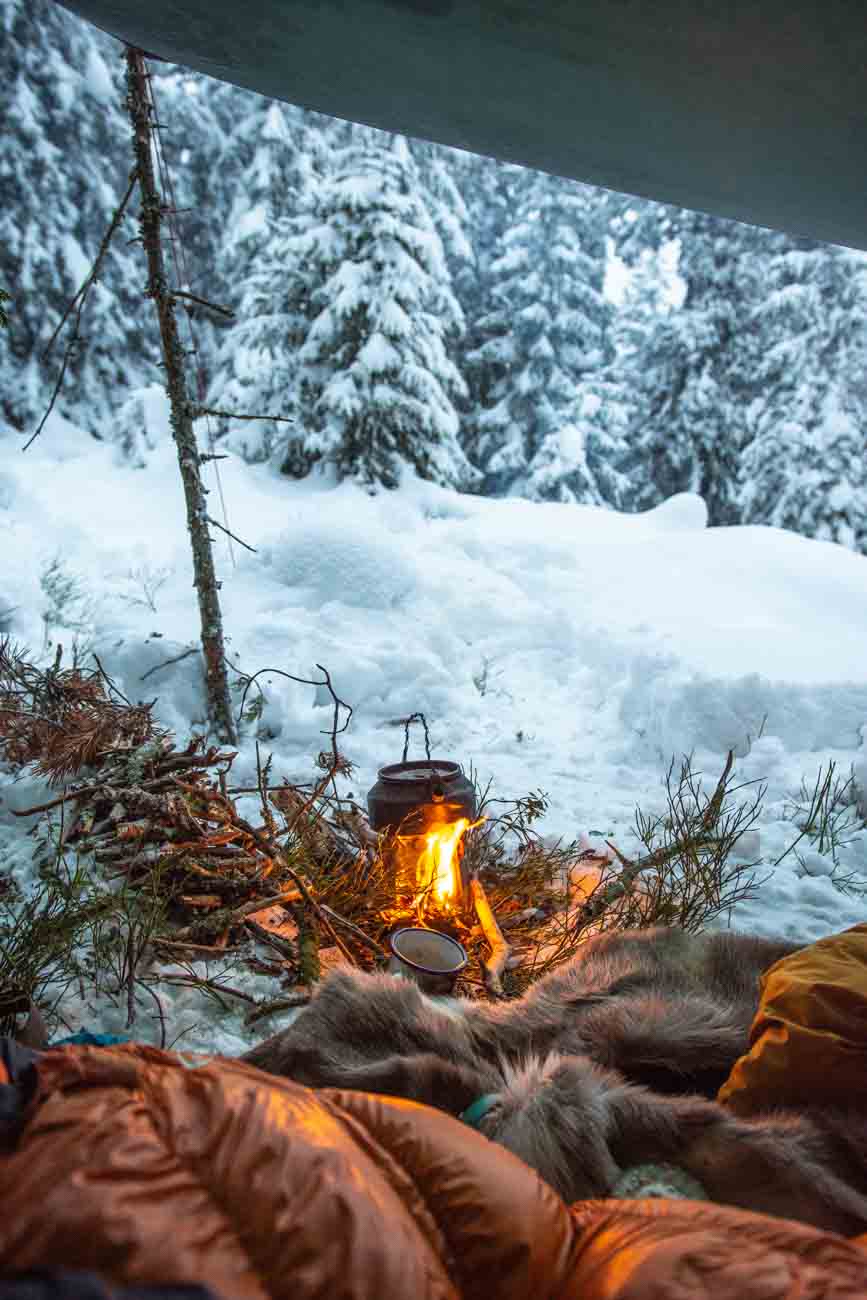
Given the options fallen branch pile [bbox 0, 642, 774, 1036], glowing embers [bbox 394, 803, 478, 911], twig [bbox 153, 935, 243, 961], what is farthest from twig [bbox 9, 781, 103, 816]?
glowing embers [bbox 394, 803, 478, 911]

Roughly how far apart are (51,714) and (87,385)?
26.3 feet

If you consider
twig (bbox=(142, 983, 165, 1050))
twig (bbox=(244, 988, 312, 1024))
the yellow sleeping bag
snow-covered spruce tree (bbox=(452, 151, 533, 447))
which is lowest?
twig (bbox=(244, 988, 312, 1024))

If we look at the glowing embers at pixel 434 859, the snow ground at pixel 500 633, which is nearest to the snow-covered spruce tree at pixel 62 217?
the snow ground at pixel 500 633

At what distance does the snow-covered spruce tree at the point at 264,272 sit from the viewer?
9180 millimetres

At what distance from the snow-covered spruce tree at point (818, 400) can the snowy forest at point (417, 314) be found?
0.13ft

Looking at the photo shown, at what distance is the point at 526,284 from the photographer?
47.6ft

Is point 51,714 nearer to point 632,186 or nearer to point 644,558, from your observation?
point 632,186

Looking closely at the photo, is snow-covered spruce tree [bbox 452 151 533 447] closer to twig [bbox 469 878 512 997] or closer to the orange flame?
the orange flame

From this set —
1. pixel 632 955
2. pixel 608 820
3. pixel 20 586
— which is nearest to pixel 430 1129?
pixel 632 955

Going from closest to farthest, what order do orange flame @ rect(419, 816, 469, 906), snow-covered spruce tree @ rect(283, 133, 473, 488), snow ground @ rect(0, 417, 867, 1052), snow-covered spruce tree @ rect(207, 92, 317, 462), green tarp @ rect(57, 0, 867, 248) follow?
green tarp @ rect(57, 0, 867, 248)
orange flame @ rect(419, 816, 469, 906)
snow ground @ rect(0, 417, 867, 1052)
snow-covered spruce tree @ rect(283, 133, 473, 488)
snow-covered spruce tree @ rect(207, 92, 317, 462)

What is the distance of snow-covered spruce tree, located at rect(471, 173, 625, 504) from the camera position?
1441 cm

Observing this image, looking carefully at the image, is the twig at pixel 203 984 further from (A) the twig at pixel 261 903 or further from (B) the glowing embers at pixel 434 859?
(B) the glowing embers at pixel 434 859

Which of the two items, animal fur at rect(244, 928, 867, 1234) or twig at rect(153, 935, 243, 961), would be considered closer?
animal fur at rect(244, 928, 867, 1234)

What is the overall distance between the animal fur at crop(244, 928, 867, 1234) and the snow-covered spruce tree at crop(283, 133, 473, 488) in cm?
733
